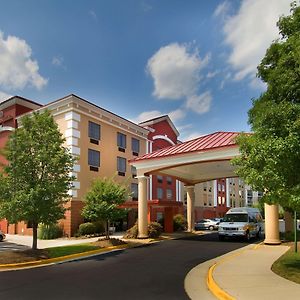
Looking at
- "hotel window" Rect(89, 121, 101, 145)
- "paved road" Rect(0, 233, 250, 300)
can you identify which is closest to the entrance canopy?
"hotel window" Rect(89, 121, 101, 145)

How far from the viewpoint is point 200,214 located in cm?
5788

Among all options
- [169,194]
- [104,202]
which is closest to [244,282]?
[104,202]

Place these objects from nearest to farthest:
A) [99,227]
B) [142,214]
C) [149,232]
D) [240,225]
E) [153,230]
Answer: [240,225] → [142,214] → [149,232] → [153,230] → [99,227]

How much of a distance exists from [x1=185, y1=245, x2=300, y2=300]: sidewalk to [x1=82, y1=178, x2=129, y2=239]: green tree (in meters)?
8.97

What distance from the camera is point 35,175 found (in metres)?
17.9

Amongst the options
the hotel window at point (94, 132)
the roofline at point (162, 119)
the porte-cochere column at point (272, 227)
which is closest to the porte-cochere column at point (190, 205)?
the hotel window at point (94, 132)

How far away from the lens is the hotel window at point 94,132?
110ft

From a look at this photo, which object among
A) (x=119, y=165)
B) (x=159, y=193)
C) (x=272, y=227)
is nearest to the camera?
(x=272, y=227)

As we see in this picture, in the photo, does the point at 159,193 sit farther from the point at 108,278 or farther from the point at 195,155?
the point at 108,278

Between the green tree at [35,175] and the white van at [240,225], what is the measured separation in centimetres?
1295

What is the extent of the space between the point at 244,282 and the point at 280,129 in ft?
14.7

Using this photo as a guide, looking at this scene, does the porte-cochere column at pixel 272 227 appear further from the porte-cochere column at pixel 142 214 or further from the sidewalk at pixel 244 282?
the porte-cochere column at pixel 142 214

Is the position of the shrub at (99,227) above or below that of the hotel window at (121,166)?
below

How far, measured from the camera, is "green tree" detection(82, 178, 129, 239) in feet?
74.4
